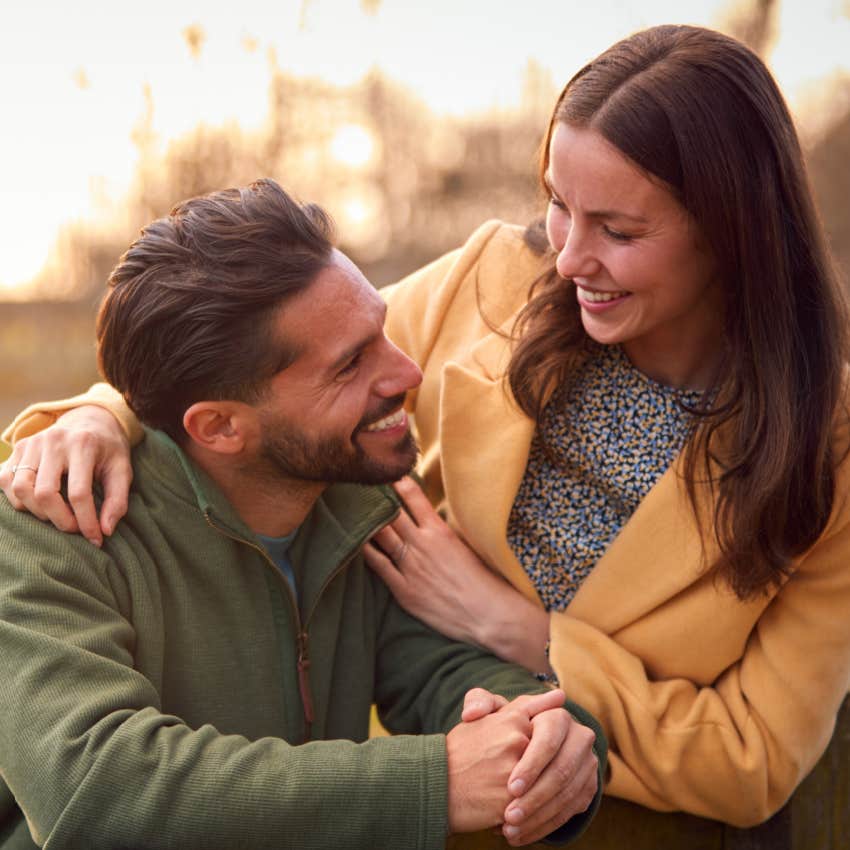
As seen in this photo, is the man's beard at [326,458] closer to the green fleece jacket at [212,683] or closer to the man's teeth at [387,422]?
the man's teeth at [387,422]

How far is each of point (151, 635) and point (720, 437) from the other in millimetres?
1036

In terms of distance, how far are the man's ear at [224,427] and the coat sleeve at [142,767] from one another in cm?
36

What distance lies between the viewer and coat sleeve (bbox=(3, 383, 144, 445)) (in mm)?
2162

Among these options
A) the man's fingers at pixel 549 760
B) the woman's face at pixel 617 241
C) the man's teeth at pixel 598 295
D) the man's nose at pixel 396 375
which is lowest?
the man's fingers at pixel 549 760

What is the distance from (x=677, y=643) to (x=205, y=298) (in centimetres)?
103

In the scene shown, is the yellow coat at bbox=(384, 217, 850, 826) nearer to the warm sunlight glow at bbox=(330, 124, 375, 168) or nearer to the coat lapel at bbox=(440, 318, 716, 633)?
the coat lapel at bbox=(440, 318, 716, 633)

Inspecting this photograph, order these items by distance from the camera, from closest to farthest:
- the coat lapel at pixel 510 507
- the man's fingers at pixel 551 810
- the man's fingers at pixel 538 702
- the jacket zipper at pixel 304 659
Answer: the man's fingers at pixel 551 810, the man's fingers at pixel 538 702, the jacket zipper at pixel 304 659, the coat lapel at pixel 510 507

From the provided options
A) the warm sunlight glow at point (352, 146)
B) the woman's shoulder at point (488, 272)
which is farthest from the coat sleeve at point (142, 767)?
the warm sunlight glow at point (352, 146)

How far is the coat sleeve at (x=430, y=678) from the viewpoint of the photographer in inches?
83.7

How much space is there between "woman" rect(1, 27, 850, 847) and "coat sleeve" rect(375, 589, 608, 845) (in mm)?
43

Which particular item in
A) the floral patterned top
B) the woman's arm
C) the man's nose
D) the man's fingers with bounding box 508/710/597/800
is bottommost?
the man's fingers with bounding box 508/710/597/800

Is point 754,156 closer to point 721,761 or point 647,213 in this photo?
point 647,213

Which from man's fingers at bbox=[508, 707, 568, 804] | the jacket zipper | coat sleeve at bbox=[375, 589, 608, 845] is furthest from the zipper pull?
man's fingers at bbox=[508, 707, 568, 804]

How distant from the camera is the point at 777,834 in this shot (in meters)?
2.36
